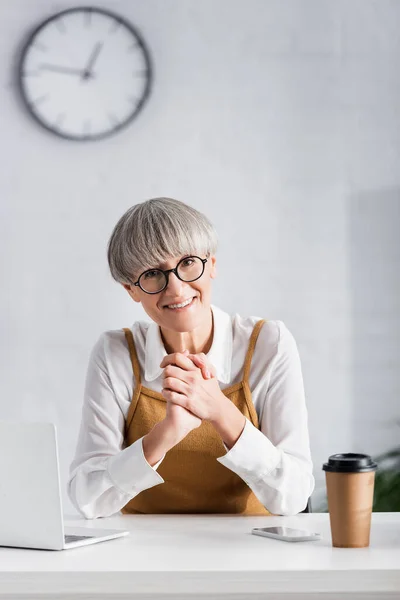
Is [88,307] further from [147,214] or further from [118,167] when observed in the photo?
[147,214]

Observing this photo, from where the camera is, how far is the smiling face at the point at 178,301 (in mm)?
1629

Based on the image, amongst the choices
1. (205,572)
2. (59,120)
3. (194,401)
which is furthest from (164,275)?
(59,120)

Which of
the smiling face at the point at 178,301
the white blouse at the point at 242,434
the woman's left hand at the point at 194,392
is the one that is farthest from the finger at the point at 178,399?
the smiling face at the point at 178,301

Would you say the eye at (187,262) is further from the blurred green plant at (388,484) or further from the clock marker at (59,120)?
the clock marker at (59,120)

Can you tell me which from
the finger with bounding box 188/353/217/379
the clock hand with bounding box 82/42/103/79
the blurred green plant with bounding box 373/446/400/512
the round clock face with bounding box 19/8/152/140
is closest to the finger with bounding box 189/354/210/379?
the finger with bounding box 188/353/217/379

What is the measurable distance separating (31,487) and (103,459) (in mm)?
507

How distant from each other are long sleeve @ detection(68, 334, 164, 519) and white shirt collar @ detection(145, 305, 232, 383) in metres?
0.08

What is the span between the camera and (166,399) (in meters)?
1.56

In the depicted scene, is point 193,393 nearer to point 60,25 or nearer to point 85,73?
point 85,73

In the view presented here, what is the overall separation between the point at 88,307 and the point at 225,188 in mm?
669

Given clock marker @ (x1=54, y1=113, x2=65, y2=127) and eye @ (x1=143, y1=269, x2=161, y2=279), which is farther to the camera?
clock marker @ (x1=54, y1=113, x2=65, y2=127)

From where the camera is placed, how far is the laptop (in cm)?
110

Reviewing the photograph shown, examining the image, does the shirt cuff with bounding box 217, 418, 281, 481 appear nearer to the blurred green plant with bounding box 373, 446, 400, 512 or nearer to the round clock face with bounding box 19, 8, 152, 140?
the blurred green plant with bounding box 373, 446, 400, 512

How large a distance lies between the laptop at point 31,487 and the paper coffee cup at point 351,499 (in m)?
0.37
